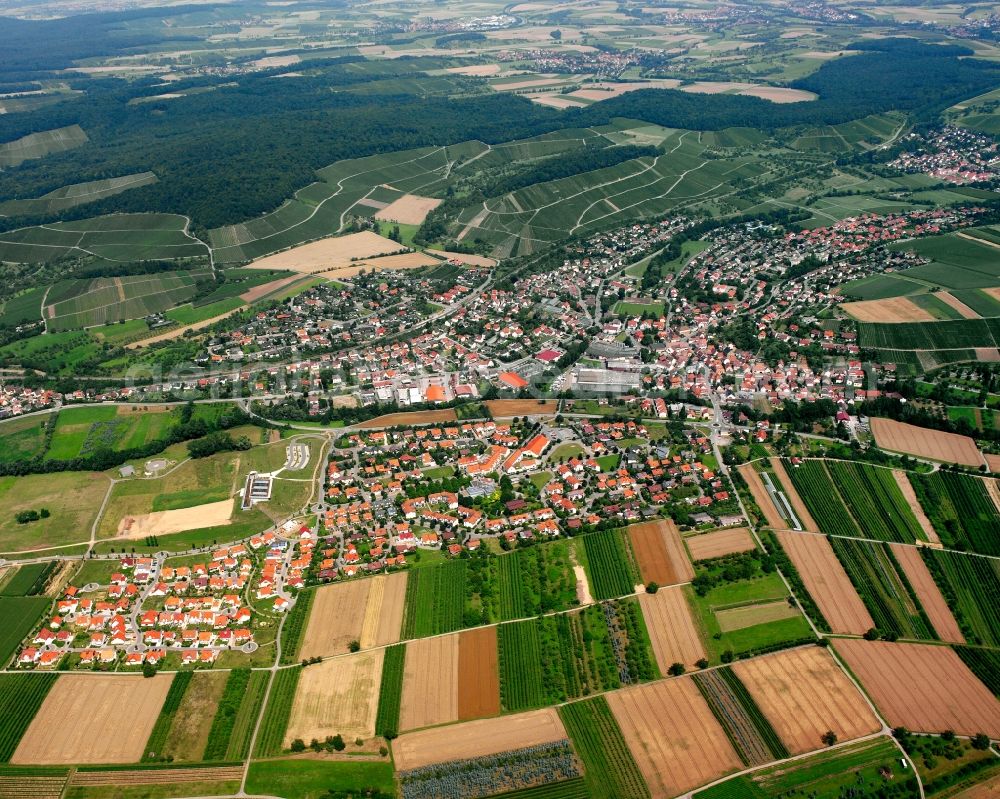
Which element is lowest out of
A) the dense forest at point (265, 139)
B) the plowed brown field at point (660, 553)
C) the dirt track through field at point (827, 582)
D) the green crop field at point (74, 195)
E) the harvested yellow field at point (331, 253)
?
the harvested yellow field at point (331, 253)

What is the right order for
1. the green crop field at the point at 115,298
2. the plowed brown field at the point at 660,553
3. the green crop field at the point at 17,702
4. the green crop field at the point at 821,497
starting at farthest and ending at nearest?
1. the green crop field at the point at 115,298
2. the green crop field at the point at 821,497
3. the plowed brown field at the point at 660,553
4. the green crop field at the point at 17,702

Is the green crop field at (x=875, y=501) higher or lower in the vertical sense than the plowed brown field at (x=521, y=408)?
higher

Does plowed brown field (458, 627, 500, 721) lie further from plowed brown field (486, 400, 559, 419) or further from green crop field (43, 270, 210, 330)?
green crop field (43, 270, 210, 330)

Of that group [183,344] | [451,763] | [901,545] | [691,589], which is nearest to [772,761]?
[691,589]

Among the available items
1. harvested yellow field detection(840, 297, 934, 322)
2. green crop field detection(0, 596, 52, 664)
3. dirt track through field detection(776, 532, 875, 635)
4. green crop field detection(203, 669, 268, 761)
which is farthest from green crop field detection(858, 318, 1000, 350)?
green crop field detection(0, 596, 52, 664)

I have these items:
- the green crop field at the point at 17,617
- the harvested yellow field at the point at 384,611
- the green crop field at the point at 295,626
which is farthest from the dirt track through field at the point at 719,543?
the green crop field at the point at 17,617

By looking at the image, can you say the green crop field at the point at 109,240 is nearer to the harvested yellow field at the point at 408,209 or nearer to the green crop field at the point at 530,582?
the harvested yellow field at the point at 408,209

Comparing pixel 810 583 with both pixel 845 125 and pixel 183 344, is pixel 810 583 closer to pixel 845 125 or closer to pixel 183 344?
pixel 183 344

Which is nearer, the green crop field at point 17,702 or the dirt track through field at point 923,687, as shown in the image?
the dirt track through field at point 923,687
